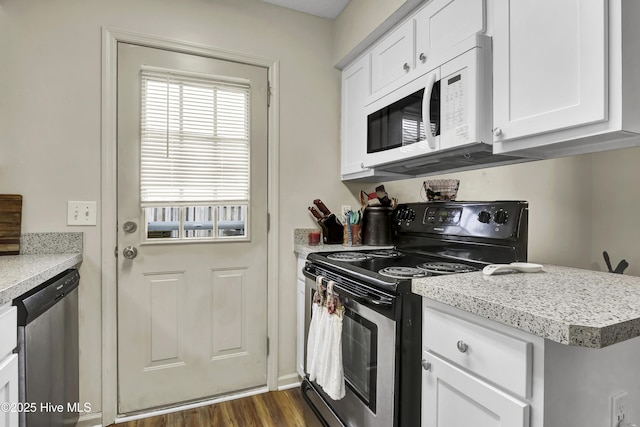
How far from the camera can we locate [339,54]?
228 centimetres

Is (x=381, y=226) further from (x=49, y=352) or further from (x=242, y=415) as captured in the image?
(x=49, y=352)

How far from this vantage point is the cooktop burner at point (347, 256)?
164 centimetres

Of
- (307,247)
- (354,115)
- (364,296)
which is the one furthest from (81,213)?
(354,115)

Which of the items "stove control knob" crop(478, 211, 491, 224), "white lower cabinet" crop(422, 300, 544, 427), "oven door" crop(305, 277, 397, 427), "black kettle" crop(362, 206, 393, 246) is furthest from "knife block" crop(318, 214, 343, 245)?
"white lower cabinet" crop(422, 300, 544, 427)

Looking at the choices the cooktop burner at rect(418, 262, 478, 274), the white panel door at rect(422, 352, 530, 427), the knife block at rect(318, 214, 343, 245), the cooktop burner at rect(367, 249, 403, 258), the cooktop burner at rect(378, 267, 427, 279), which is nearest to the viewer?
the white panel door at rect(422, 352, 530, 427)

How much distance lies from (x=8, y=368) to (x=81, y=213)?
978mm

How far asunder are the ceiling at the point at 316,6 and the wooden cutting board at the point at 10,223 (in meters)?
1.86

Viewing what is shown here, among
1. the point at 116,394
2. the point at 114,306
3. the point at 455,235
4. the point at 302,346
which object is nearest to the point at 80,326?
the point at 114,306

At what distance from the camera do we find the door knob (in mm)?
1860

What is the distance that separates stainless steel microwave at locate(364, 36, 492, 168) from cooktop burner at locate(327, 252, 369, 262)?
543 mm

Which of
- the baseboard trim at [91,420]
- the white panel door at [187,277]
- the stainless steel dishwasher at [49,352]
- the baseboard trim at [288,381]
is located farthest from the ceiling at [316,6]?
the baseboard trim at [91,420]

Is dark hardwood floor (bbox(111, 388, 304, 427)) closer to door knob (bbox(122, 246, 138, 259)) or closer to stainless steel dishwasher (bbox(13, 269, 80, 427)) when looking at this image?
stainless steel dishwasher (bbox(13, 269, 80, 427))

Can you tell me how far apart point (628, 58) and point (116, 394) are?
2.62 metres

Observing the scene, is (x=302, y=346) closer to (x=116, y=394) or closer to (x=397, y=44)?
(x=116, y=394)
